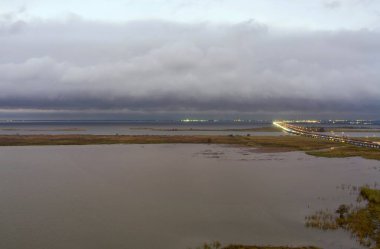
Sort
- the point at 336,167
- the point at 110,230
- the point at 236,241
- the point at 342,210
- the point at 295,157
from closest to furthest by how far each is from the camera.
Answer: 1. the point at 236,241
2. the point at 110,230
3. the point at 342,210
4. the point at 336,167
5. the point at 295,157

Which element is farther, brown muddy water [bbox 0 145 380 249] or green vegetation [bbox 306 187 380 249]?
brown muddy water [bbox 0 145 380 249]

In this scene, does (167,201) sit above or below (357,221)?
below

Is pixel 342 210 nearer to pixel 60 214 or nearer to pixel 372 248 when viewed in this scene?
pixel 372 248

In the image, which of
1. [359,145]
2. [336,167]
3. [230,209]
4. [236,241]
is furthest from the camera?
[359,145]

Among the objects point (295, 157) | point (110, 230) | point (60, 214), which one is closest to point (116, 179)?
point (60, 214)

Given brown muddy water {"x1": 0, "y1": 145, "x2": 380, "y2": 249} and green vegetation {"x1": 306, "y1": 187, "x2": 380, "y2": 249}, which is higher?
green vegetation {"x1": 306, "y1": 187, "x2": 380, "y2": 249}
